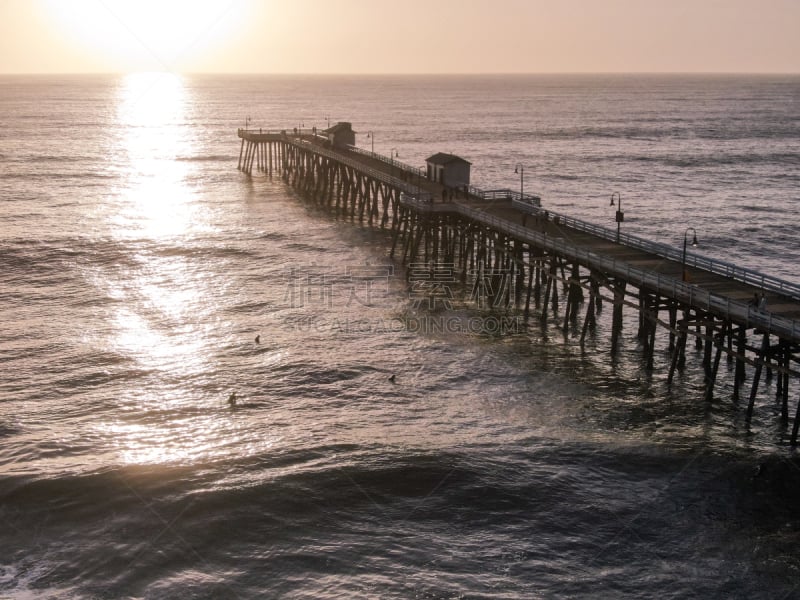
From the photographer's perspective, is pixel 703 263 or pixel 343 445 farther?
pixel 703 263

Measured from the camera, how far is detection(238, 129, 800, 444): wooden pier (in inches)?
1356

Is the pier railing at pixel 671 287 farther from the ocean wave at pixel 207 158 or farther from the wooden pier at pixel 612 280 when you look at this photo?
the ocean wave at pixel 207 158

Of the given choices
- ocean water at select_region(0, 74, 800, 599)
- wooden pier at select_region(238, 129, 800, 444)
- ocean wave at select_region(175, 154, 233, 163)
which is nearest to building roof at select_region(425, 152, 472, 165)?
wooden pier at select_region(238, 129, 800, 444)

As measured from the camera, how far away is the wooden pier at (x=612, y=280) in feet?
113

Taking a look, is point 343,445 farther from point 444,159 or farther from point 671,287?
point 444,159

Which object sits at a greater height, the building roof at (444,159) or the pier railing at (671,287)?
the building roof at (444,159)

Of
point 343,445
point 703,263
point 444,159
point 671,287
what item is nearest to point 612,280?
point 703,263

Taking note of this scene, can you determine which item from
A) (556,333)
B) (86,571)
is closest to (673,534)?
(86,571)

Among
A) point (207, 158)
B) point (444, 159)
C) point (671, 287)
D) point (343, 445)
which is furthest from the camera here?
point (207, 158)

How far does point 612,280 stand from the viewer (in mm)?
45812

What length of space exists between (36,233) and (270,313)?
29273 millimetres

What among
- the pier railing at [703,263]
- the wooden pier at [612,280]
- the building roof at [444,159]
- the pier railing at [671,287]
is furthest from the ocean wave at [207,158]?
the pier railing at [671,287]

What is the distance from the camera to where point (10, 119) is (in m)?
198

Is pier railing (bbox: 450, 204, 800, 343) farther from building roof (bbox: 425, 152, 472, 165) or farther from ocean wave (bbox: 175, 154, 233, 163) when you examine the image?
ocean wave (bbox: 175, 154, 233, 163)
